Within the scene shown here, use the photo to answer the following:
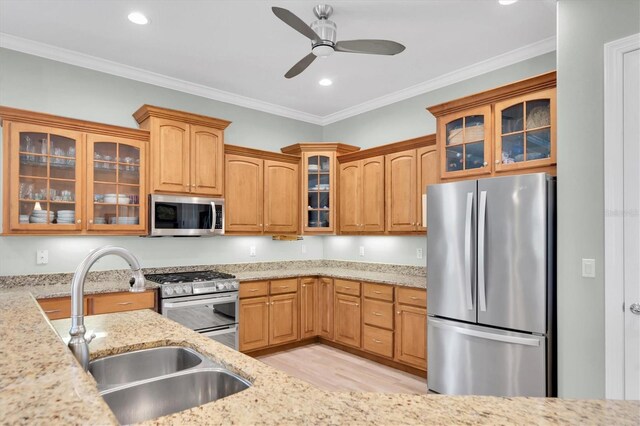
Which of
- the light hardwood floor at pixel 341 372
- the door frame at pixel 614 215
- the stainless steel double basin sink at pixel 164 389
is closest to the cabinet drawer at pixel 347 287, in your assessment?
the light hardwood floor at pixel 341 372

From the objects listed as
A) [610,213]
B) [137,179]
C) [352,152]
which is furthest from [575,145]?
[137,179]

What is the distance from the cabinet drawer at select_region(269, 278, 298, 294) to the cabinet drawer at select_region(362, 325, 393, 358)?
966 millimetres

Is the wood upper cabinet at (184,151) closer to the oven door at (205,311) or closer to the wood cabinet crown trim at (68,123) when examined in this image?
the wood cabinet crown trim at (68,123)

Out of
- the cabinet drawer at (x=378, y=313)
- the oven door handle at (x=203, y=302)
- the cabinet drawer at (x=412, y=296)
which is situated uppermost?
the cabinet drawer at (x=412, y=296)

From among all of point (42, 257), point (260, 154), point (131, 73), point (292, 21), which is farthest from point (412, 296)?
point (131, 73)

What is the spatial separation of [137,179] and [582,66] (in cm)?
375

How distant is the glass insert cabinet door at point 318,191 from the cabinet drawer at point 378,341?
146 centimetres

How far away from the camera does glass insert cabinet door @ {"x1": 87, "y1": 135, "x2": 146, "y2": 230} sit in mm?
3576

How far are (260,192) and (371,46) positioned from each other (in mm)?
2502

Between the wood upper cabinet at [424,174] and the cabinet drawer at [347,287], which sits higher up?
the wood upper cabinet at [424,174]

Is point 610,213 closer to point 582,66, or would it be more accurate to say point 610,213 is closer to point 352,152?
point 582,66

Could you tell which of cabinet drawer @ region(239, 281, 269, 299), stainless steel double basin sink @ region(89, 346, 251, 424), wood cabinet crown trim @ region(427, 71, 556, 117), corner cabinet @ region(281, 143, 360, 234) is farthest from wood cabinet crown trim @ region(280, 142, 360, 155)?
stainless steel double basin sink @ region(89, 346, 251, 424)

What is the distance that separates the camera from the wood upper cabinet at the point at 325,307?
186 inches

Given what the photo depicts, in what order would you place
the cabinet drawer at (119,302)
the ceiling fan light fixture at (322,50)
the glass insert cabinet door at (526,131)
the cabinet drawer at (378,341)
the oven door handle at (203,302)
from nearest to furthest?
the ceiling fan light fixture at (322,50) → the glass insert cabinet door at (526,131) → the cabinet drawer at (119,302) → the oven door handle at (203,302) → the cabinet drawer at (378,341)
